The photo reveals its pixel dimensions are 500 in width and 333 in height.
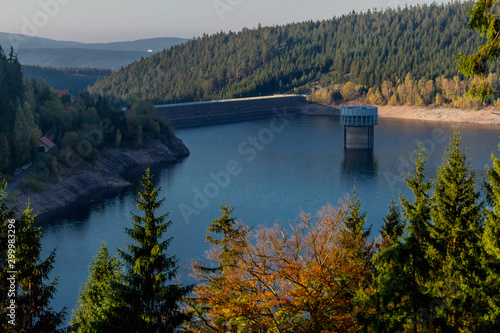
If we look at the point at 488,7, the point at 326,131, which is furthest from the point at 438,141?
the point at 488,7

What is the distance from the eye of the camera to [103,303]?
1816cm

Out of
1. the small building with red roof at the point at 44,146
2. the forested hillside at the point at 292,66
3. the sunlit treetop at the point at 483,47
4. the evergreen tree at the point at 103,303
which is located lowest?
the evergreen tree at the point at 103,303

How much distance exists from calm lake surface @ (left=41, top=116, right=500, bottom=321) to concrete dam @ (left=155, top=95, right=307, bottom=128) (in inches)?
719

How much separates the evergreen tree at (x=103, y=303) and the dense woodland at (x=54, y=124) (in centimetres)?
3376

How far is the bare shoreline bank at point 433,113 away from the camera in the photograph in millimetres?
119438

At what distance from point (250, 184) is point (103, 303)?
1695 inches

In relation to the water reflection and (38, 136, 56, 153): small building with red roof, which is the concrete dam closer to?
the water reflection

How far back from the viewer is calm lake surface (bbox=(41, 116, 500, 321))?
41.8 metres

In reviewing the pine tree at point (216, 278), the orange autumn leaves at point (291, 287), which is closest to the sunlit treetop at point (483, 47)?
the orange autumn leaves at point (291, 287)

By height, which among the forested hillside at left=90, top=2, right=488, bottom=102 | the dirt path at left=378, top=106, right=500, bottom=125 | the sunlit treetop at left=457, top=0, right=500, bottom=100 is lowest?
the sunlit treetop at left=457, top=0, right=500, bottom=100

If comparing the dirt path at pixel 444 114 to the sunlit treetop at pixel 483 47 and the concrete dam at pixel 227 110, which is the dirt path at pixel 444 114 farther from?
the sunlit treetop at pixel 483 47

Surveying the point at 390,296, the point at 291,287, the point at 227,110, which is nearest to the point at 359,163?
the point at 291,287

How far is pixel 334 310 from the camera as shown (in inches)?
575

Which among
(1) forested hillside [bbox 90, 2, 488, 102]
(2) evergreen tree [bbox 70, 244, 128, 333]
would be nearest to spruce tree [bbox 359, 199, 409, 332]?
(2) evergreen tree [bbox 70, 244, 128, 333]
